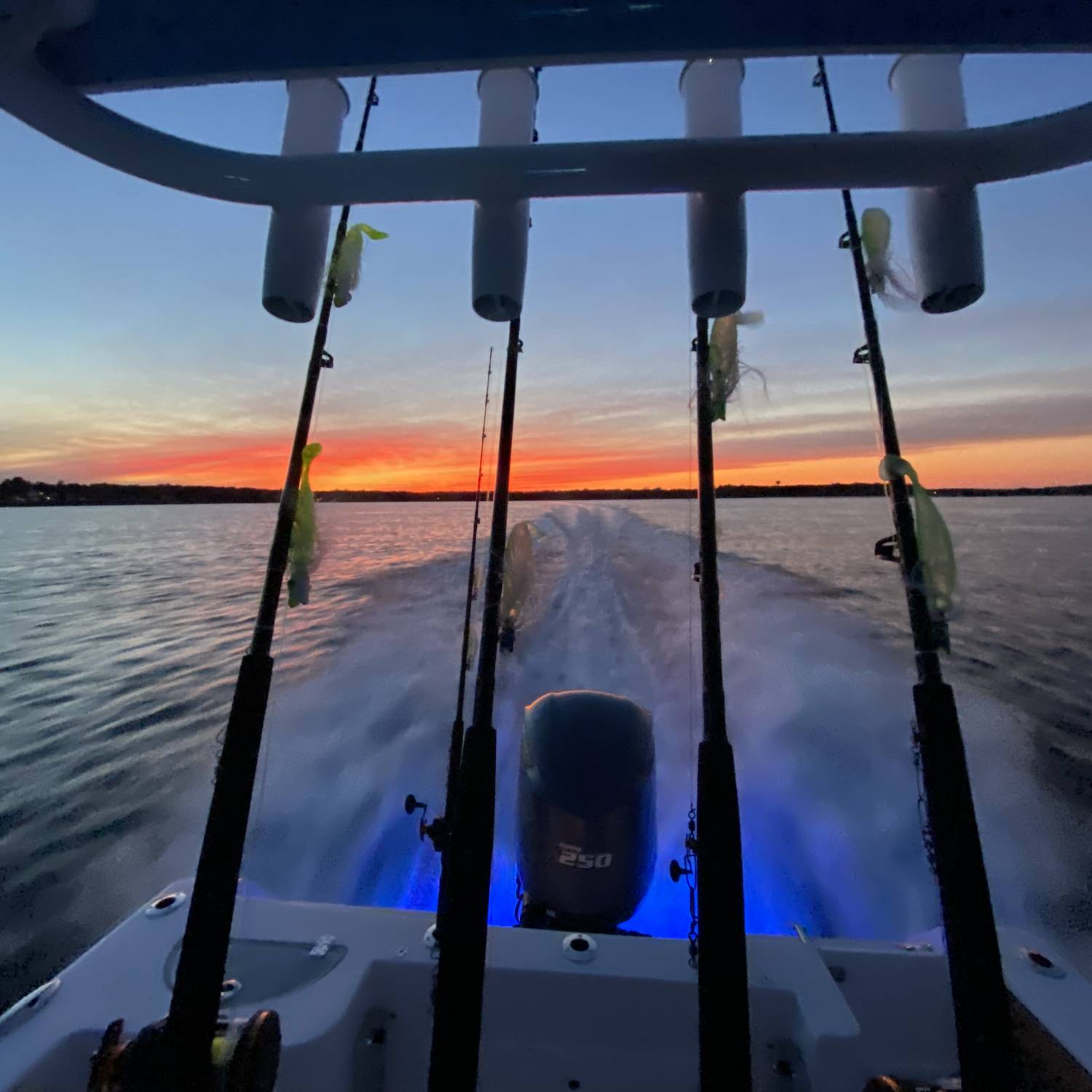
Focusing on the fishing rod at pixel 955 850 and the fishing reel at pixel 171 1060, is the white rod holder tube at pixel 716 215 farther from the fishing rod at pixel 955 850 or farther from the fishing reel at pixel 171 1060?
the fishing reel at pixel 171 1060

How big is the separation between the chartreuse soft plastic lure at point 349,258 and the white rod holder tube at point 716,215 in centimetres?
113

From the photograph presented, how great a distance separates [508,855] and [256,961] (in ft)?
6.77

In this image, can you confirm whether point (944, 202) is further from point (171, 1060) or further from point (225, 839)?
point (171, 1060)

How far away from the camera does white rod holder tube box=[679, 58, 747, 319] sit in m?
1.35

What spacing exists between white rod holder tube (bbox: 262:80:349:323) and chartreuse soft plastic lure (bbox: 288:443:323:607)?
0.68 m

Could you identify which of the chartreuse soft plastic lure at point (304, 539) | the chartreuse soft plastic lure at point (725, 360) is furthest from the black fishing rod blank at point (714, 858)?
the chartreuse soft plastic lure at point (304, 539)

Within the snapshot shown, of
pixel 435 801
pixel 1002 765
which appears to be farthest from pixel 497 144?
pixel 1002 765

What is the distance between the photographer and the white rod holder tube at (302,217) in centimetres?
142

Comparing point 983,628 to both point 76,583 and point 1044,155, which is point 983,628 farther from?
point 76,583

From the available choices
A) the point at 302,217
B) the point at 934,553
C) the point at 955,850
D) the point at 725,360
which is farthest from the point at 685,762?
the point at 302,217

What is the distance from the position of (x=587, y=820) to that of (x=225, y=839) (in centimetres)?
166

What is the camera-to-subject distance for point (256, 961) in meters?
2.52

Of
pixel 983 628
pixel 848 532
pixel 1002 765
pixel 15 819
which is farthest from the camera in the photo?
pixel 848 532

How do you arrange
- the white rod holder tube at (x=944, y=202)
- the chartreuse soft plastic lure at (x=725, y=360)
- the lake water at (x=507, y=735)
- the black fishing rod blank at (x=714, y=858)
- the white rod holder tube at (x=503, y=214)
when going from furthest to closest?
the lake water at (x=507, y=735), the chartreuse soft plastic lure at (x=725, y=360), the black fishing rod blank at (x=714, y=858), the white rod holder tube at (x=503, y=214), the white rod holder tube at (x=944, y=202)
